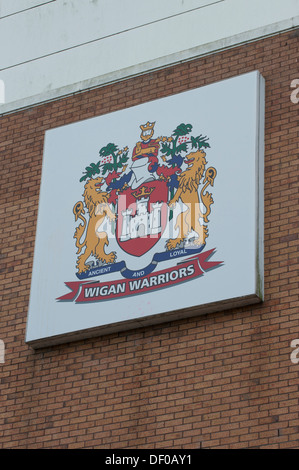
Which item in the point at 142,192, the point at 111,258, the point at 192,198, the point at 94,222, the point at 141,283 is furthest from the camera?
the point at 94,222

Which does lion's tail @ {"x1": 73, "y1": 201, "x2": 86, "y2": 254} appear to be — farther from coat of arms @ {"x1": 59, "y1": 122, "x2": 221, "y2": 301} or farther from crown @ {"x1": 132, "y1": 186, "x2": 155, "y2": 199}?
crown @ {"x1": 132, "y1": 186, "x2": 155, "y2": 199}

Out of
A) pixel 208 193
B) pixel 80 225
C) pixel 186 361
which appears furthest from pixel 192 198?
pixel 186 361

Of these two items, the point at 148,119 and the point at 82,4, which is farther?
the point at 82,4

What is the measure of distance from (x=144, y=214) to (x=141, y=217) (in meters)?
0.04

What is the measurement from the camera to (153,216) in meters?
13.2

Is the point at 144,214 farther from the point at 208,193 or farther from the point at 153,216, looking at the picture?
the point at 208,193

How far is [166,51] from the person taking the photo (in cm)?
1432

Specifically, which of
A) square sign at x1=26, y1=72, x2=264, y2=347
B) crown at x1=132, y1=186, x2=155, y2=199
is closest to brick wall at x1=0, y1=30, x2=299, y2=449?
square sign at x1=26, y1=72, x2=264, y2=347

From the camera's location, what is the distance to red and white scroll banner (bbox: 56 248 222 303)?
1259 centimetres

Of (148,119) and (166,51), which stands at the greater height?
(166,51)

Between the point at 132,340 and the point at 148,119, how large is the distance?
8.16ft

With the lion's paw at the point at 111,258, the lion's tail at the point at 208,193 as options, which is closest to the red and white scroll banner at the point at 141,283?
the lion's paw at the point at 111,258
